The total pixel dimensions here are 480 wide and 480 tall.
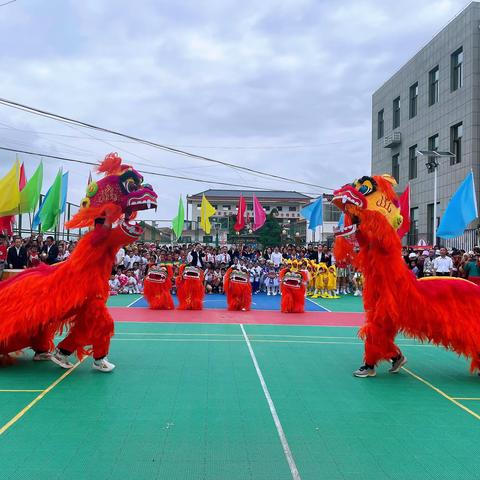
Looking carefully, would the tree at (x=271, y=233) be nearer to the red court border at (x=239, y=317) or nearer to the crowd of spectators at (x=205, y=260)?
the crowd of spectators at (x=205, y=260)

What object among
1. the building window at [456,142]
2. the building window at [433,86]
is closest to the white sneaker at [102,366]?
the building window at [456,142]

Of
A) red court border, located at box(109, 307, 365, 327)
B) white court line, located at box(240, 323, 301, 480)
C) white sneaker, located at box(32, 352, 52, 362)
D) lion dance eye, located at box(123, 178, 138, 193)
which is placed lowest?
white court line, located at box(240, 323, 301, 480)

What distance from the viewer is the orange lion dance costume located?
5535mm

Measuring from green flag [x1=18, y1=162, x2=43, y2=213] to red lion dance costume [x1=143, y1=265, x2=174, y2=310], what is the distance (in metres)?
4.56

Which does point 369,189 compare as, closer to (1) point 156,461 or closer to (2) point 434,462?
(2) point 434,462

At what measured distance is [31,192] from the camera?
48.0 feet

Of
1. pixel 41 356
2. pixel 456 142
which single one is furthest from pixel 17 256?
pixel 456 142

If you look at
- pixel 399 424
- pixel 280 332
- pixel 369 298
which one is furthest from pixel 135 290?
pixel 399 424

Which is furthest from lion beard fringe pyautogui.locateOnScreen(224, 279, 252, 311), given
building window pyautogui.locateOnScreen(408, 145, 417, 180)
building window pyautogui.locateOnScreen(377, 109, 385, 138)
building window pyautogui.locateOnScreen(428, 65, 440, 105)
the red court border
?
building window pyautogui.locateOnScreen(377, 109, 385, 138)

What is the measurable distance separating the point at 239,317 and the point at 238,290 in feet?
3.89

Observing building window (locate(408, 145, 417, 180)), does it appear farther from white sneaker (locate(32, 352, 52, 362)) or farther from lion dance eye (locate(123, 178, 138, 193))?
white sneaker (locate(32, 352, 52, 362))

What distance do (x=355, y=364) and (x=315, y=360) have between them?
50 cm

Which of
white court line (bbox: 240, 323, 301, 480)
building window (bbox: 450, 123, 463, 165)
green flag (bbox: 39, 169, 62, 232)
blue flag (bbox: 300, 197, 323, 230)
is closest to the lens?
white court line (bbox: 240, 323, 301, 480)

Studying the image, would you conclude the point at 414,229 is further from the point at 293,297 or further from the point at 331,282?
the point at 293,297
